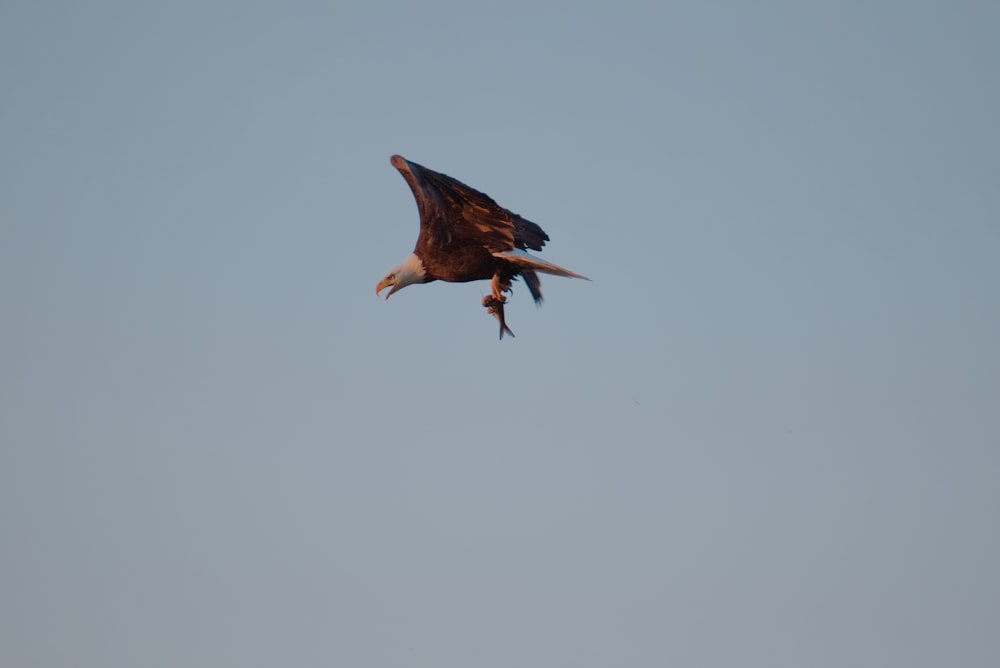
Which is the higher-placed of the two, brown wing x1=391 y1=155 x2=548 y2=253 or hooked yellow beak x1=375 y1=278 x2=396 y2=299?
brown wing x1=391 y1=155 x2=548 y2=253

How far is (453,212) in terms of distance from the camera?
18172 mm

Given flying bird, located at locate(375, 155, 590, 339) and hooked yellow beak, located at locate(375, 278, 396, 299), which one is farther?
hooked yellow beak, located at locate(375, 278, 396, 299)

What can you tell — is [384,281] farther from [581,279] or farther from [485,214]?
[581,279]

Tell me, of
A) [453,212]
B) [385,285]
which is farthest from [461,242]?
[385,285]

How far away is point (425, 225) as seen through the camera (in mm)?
18438

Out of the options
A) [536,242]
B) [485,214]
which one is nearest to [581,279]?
[485,214]

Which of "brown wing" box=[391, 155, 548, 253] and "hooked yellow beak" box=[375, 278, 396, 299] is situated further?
"hooked yellow beak" box=[375, 278, 396, 299]

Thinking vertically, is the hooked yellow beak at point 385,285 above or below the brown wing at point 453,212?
below

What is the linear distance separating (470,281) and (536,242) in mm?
1630

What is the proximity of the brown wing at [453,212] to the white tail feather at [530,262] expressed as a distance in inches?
4.6

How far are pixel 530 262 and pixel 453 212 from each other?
1177 mm

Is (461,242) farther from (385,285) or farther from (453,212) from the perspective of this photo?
(385,285)

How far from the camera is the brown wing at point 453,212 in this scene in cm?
1780

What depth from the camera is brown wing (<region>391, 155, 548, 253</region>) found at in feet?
58.4
